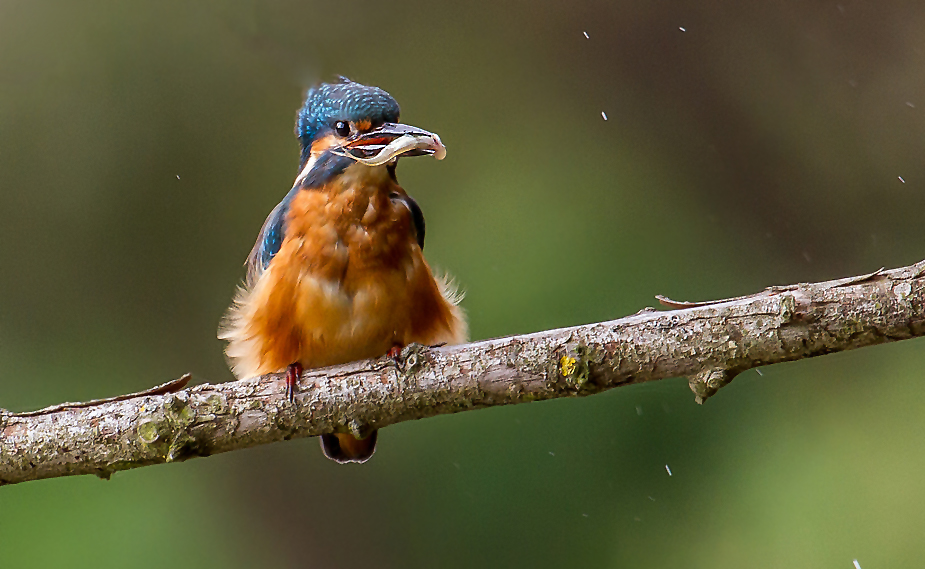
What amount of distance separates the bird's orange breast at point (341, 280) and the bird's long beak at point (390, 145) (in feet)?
0.26

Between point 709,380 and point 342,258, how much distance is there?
0.87 metres

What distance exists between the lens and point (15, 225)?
14.0 feet

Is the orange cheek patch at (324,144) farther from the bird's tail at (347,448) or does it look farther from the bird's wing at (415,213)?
the bird's tail at (347,448)

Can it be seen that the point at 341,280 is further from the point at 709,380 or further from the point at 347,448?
the point at 709,380

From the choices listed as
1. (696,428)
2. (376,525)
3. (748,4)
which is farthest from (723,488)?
(748,4)

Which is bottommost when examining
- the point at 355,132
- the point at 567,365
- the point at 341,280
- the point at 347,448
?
the point at 567,365

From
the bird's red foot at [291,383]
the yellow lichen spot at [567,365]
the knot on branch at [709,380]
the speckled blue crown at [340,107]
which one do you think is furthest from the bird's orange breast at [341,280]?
the knot on branch at [709,380]

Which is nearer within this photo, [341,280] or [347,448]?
[341,280]

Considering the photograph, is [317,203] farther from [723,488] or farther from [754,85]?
[754,85]

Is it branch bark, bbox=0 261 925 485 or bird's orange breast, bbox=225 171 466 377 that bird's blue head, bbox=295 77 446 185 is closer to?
bird's orange breast, bbox=225 171 466 377

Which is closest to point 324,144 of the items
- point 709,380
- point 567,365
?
point 567,365

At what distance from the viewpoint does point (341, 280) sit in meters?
2.26

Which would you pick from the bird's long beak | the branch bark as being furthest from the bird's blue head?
the branch bark

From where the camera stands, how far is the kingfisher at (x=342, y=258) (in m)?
2.23
